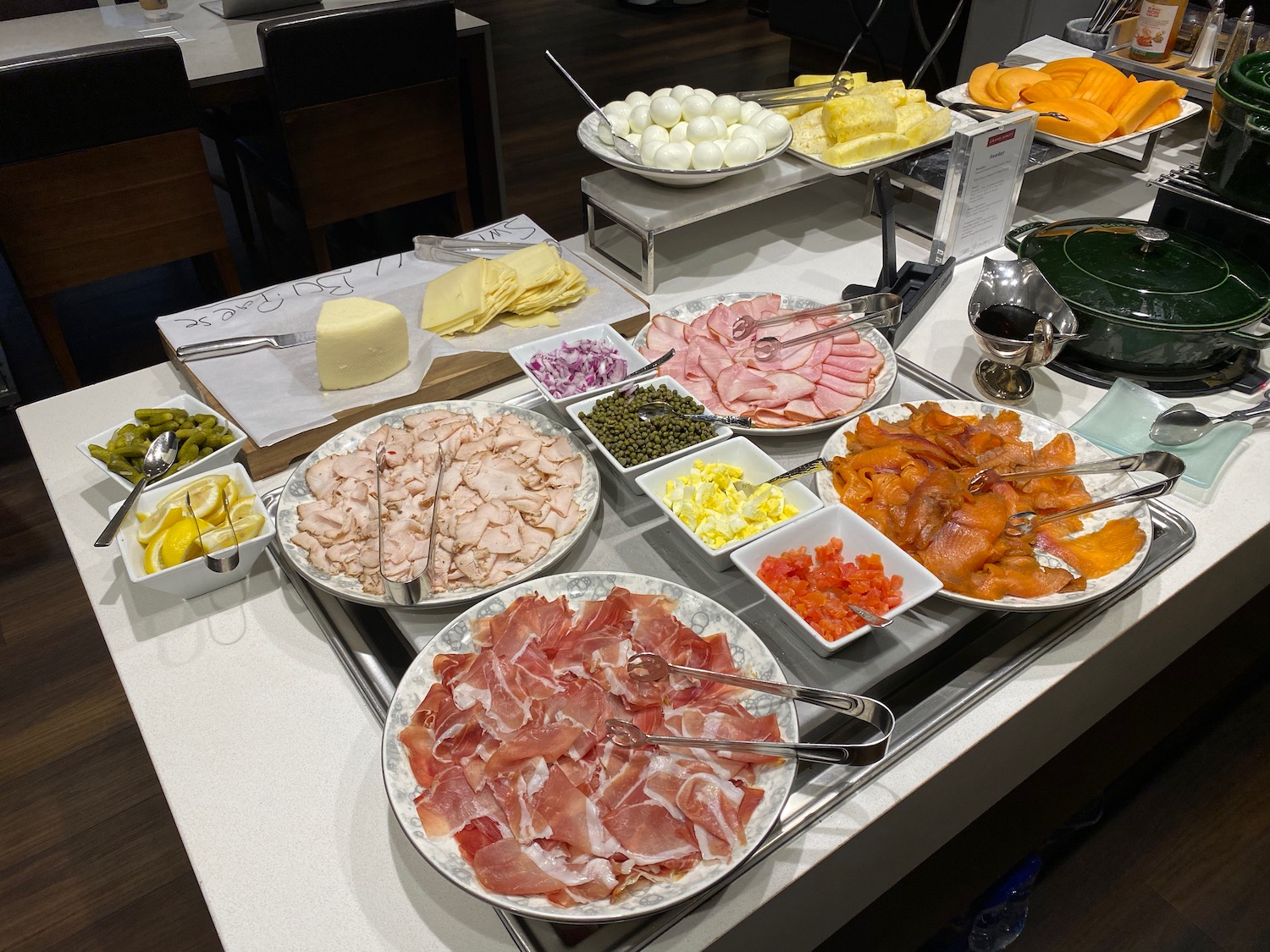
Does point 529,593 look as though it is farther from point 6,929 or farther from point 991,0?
point 991,0

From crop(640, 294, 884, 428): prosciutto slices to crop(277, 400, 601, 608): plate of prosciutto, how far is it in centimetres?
22

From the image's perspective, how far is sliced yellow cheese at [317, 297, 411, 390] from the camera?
4.00 feet

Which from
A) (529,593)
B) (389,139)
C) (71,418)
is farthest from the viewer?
(389,139)

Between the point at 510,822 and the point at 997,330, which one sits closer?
the point at 510,822

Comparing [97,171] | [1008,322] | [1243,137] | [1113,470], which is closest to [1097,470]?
[1113,470]

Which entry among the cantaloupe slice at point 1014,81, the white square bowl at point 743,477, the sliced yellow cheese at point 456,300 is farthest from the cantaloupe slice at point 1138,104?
the sliced yellow cheese at point 456,300

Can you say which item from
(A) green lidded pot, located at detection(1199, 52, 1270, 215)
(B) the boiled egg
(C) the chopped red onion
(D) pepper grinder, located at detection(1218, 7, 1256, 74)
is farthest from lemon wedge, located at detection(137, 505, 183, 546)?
(D) pepper grinder, located at detection(1218, 7, 1256, 74)

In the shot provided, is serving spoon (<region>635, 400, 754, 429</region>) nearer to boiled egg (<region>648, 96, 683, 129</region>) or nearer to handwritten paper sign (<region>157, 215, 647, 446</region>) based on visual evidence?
handwritten paper sign (<region>157, 215, 647, 446</region>)

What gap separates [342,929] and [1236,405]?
1332mm

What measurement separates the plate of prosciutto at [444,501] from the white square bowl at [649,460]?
3 cm

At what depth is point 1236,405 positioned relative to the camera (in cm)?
130

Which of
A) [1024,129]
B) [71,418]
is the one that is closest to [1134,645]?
[1024,129]

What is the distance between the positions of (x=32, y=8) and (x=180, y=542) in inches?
122

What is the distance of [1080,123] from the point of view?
64.4 inches
